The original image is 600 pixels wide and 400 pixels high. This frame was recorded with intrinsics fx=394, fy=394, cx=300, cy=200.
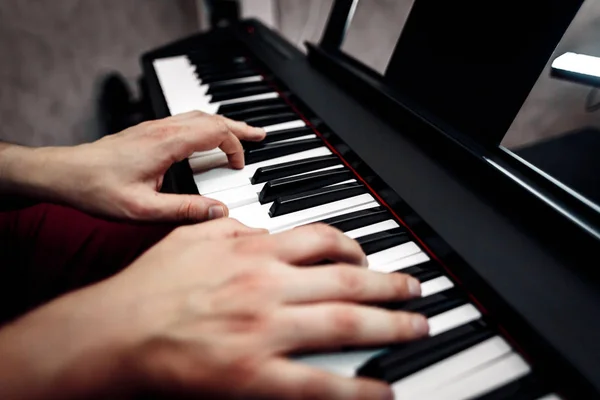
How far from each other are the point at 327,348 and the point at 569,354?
0.72 ft

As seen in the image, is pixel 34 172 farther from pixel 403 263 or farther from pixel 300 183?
pixel 403 263

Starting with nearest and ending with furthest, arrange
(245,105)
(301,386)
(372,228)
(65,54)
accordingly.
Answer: (301,386) → (372,228) → (245,105) → (65,54)

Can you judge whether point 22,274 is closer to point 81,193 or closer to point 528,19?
point 81,193

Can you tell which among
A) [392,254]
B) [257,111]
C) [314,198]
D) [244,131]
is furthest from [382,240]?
Answer: [257,111]

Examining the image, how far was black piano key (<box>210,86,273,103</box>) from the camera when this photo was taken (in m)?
0.94

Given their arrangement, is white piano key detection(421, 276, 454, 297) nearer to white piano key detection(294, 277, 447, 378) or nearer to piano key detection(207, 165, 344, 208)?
white piano key detection(294, 277, 447, 378)

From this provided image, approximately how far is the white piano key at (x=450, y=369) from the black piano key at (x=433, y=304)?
0.16 feet

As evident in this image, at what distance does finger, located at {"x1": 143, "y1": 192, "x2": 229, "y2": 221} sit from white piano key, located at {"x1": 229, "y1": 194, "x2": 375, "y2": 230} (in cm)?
3

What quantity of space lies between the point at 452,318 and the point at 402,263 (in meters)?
0.09

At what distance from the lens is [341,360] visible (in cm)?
39

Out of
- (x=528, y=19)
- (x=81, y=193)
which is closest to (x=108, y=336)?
(x=81, y=193)

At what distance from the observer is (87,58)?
70.2 inches

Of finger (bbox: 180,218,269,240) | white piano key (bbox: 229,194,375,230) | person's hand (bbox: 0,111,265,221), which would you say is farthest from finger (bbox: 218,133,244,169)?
finger (bbox: 180,218,269,240)

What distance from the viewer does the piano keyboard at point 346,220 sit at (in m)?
0.38
